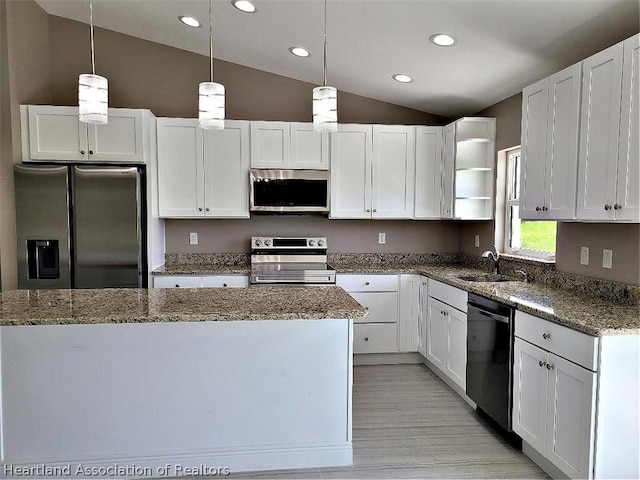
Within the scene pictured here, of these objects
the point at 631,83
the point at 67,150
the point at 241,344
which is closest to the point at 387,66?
the point at 631,83

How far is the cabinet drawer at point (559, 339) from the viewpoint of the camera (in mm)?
1812

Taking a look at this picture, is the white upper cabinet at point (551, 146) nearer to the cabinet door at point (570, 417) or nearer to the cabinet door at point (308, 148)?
the cabinet door at point (570, 417)

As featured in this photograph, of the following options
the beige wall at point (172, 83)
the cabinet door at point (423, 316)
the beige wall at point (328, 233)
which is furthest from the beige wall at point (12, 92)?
the cabinet door at point (423, 316)

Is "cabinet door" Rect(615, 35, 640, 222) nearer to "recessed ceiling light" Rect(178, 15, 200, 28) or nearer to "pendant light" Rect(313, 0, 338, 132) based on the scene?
"pendant light" Rect(313, 0, 338, 132)

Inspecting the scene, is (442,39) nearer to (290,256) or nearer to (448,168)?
(448,168)

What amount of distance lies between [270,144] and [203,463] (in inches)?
108

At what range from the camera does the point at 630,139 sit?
6.41 ft

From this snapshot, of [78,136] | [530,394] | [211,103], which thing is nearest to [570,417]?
[530,394]

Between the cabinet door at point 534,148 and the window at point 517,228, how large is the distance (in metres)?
0.57

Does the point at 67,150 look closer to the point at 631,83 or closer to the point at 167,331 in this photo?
the point at 167,331

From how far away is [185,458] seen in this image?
214 cm

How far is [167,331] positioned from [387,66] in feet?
8.80

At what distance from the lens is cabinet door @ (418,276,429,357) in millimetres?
3739

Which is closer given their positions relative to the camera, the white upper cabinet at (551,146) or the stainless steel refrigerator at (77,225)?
the white upper cabinet at (551,146)
